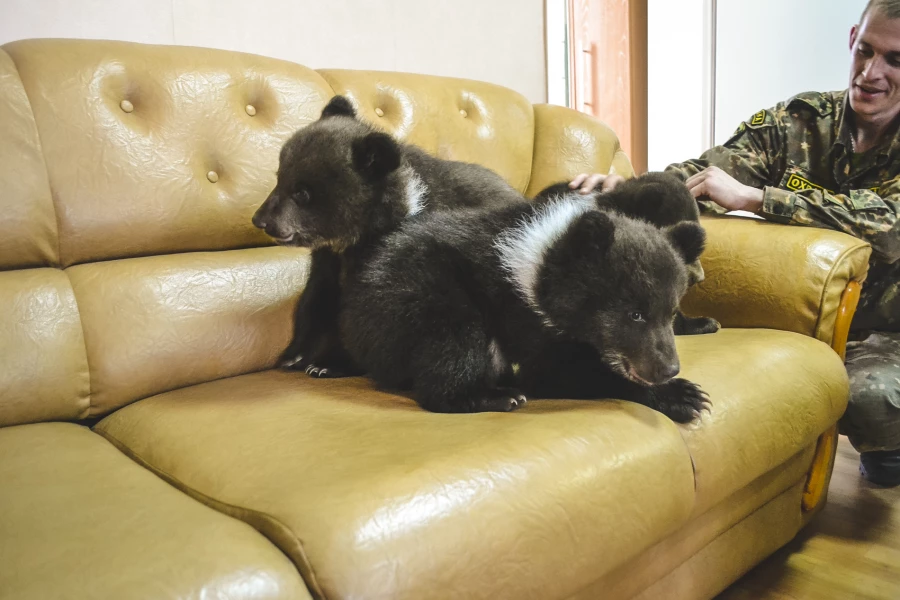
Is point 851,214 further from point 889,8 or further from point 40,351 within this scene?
point 40,351

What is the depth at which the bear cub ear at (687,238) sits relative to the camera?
5.20 feet

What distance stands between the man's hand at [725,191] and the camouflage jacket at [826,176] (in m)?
0.05

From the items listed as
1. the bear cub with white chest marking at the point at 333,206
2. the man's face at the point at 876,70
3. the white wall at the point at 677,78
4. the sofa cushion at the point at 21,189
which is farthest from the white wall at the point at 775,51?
the sofa cushion at the point at 21,189

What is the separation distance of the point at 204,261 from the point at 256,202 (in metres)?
0.26

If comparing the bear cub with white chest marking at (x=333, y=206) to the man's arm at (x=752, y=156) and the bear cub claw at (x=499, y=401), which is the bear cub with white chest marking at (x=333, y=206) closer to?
the bear cub claw at (x=499, y=401)

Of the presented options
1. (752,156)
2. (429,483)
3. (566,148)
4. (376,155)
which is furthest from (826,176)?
(429,483)

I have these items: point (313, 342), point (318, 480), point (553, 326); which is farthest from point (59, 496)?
point (553, 326)


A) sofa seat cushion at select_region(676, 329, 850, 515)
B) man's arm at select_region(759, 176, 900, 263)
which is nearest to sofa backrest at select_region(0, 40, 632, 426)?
sofa seat cushion at select_region(676, 329, 850, 515)

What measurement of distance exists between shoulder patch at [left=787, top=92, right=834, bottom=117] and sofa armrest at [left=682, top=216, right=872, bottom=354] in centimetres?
79

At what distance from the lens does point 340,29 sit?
2684 mm

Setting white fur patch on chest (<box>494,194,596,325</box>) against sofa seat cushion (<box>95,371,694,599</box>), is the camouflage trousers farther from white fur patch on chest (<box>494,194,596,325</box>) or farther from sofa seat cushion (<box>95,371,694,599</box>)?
white fur patch on chest (<box>494,194,596,325</box>)

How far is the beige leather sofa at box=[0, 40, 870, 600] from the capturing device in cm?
95

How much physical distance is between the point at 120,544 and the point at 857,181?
262 cm

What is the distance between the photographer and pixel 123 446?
4.68ft
